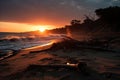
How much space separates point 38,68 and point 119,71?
3059 mm

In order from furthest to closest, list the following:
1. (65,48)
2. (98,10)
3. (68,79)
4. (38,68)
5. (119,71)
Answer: (98,10) → (65,48) → (38,68) → (119,71) → (68,79)

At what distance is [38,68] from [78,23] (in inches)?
3548

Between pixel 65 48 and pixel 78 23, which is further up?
pixel 78 23

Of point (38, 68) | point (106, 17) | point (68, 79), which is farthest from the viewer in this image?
point (106, 17)

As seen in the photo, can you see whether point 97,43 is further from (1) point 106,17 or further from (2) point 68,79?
(1) point 106,17

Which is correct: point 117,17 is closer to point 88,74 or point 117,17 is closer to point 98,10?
point 98,10

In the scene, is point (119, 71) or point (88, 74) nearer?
point (88, 74)

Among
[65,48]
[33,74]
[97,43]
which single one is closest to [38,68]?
[33,74]

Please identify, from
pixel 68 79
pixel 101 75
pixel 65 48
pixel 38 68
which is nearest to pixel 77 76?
pixel 68 79

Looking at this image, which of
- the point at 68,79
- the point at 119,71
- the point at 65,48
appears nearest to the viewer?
the point at 68,79

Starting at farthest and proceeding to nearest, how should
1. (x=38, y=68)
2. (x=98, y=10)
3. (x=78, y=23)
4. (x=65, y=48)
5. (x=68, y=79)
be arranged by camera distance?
(x=78, y=23), (x=98, y=10), (x=65, y=48), (x=38, y=68), (x=68, y=79)

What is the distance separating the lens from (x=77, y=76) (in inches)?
224

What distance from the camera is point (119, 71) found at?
6.12m

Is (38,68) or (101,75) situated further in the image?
(38,68)
